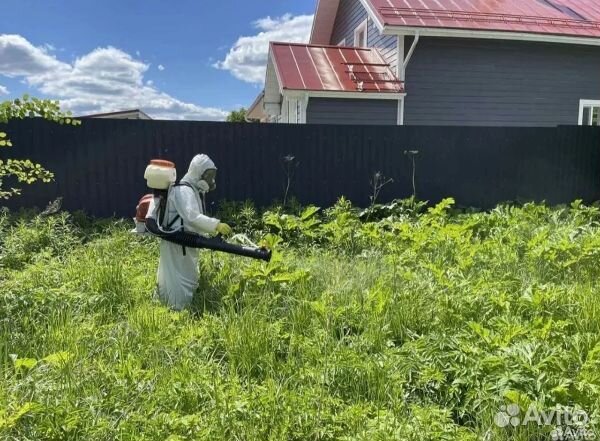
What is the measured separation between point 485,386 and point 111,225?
5211mm

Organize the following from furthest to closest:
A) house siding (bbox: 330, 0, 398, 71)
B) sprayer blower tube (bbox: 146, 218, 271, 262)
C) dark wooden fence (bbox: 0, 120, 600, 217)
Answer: house siding (bbox: 330, 0, 398, 71)
dark wooden fence (bbox: 0, 120, 600, 217)
sprayer blower tube (bbox: 146, 218, 271, 262)

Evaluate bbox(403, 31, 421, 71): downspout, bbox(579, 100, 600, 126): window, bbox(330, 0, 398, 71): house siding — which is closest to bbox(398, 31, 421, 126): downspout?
bbox(403, 31, 421, 71): downspout

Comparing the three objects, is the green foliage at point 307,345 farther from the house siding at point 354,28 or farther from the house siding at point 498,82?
the house siding at point 354,28

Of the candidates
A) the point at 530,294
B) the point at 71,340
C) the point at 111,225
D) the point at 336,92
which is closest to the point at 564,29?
the point at 336,92

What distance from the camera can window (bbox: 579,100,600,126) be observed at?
37.2 feet

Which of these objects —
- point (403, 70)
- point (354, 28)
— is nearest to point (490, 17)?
point (403, 70)

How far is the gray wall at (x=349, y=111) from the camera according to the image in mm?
9844

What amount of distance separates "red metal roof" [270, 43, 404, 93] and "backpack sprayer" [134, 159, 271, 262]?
20.3 feet

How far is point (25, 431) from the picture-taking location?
204 centimetres

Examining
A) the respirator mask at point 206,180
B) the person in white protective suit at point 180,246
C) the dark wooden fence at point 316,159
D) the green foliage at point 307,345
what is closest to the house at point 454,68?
the dark wooden fence at point 316,159

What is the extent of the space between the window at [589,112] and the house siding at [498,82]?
14cm

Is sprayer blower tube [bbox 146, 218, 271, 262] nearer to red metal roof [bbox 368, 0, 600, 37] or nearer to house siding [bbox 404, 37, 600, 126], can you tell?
red metal roof [bbox 368, 0, 600, 37]

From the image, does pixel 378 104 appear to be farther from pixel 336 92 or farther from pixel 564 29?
pixel 564 29

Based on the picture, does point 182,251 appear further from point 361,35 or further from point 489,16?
point 361,35
